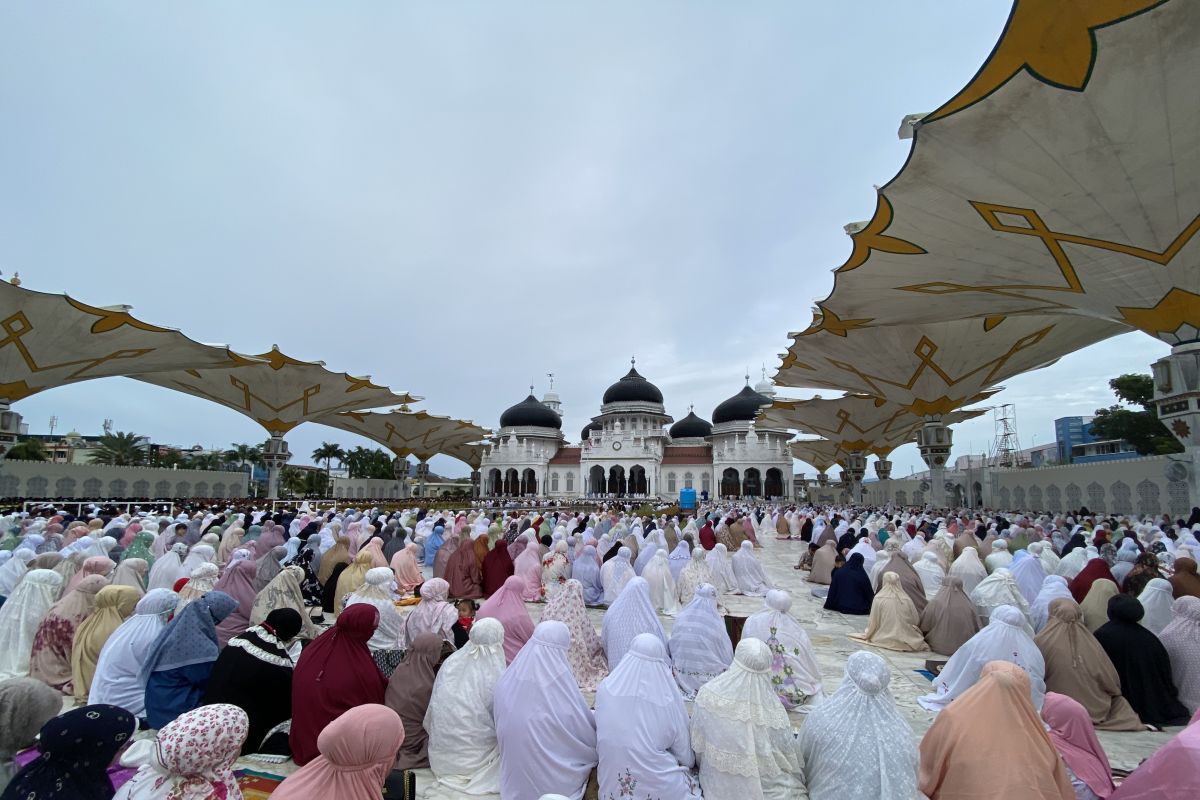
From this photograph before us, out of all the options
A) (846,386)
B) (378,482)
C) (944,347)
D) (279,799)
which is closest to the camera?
(279,799)

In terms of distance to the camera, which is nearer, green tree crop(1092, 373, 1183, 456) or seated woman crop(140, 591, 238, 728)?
seated woman crop(140, 591, 238, 728)

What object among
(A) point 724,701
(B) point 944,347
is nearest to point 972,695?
(A) point 724,701

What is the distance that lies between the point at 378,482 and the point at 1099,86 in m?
42.7

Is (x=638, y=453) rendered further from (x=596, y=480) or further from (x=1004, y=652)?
(x=1004, y=652)

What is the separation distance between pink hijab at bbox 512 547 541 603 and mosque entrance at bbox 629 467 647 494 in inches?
1348

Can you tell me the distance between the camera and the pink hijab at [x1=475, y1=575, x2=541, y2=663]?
180 inches

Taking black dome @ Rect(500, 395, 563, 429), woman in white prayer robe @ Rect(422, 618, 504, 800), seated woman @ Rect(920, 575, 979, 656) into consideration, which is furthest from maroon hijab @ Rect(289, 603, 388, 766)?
black dome @ Rect(500, 395, 563, 429)

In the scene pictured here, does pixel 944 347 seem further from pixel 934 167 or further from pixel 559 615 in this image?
pixel 559 615

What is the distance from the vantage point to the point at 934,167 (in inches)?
335

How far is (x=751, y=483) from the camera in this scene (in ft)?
140

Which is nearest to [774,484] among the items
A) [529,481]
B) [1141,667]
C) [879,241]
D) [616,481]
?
[616,481]

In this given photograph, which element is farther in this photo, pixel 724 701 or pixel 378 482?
pixel 378 482

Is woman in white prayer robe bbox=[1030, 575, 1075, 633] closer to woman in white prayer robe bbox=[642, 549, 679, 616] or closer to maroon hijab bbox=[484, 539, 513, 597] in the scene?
woman in white prayer robe bbox=[642, 549, 679, 616]

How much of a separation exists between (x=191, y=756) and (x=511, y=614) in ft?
9.37
